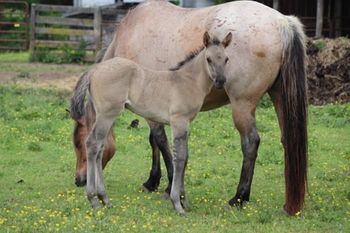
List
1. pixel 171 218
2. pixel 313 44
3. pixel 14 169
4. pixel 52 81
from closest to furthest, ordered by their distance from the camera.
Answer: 1. pixel 171 218
2. pixel 14 169
3. pixel 313 44
4. pixel 52 81

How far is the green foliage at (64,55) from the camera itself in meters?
24.2

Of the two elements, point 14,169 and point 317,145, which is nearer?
point 14,169

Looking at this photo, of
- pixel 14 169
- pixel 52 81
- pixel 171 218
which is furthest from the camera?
pixel 52 81

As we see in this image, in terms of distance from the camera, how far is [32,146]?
11.0 m

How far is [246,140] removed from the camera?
7.62 metres

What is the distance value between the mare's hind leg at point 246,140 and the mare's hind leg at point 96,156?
1.26 meters

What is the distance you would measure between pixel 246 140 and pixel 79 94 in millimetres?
1727

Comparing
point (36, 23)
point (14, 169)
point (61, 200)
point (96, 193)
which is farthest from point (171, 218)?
point (36, 23)

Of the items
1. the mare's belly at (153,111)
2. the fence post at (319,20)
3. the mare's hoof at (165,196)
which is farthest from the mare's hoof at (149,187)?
the fence post at (319,20)

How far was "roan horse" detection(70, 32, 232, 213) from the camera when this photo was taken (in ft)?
23.9

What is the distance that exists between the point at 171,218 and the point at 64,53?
17.9m

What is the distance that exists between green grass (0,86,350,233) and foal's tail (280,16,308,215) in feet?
0.85

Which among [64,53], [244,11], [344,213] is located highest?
[244,11]

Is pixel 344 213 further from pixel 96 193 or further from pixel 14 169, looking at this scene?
pixel 14 169
